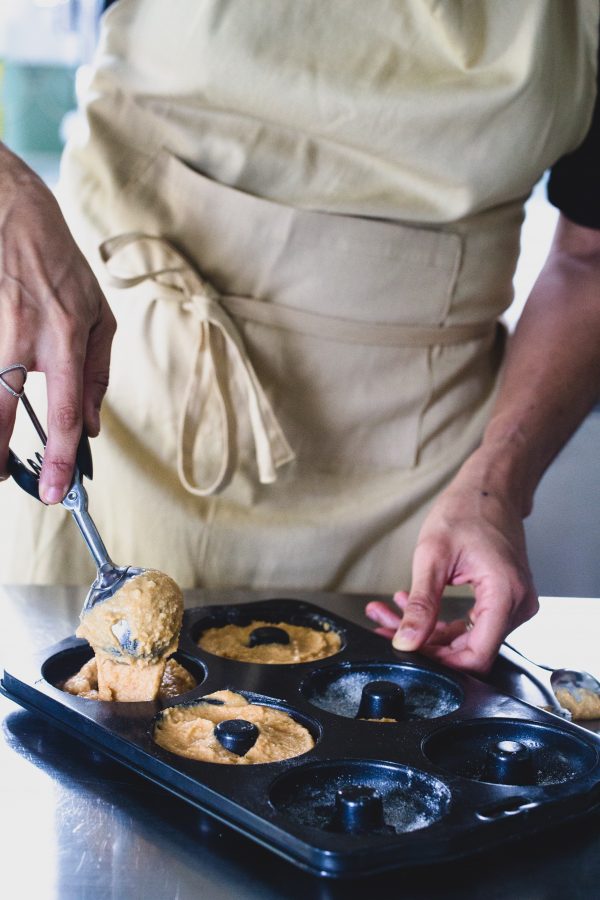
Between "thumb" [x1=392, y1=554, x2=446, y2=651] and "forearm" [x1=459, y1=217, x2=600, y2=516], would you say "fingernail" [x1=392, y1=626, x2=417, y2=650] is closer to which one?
"thumb" [x1=392, y1=554, x2=446, y2=651]

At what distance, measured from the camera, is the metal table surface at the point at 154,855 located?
2.31 feet

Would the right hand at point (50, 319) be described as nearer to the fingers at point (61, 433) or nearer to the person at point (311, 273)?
the fingers at point (61, 433)

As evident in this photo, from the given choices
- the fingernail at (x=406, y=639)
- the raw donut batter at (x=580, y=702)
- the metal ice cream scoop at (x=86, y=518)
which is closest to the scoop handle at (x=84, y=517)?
the metal ice cream scoop at (x=86, y=518)

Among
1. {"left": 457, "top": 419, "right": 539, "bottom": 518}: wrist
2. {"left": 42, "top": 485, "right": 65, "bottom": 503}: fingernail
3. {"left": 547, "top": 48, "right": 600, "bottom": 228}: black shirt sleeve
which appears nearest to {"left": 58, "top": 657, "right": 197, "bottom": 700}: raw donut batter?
{"left": 42, "top": 485, "right": 65, "bottom": 503}: fingernail

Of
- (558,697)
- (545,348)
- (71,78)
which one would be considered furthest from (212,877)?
(71,78)

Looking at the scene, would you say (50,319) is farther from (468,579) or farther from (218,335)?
(468,579)

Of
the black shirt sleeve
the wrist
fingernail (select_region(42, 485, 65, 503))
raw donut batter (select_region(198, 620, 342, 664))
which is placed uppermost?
the black shirt sleeve

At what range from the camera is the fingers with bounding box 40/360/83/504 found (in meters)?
0.97

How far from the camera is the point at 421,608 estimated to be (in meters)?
1.07

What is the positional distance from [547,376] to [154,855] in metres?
0.82

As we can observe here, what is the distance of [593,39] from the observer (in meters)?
1.38

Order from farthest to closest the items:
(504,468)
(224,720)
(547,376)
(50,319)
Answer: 1. (547,376)
2. (504,468)
3. (50,319)
4. (224,720)

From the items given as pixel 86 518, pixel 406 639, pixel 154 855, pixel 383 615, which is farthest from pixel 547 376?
pixel 154 855

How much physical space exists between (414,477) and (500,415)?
0.15m
